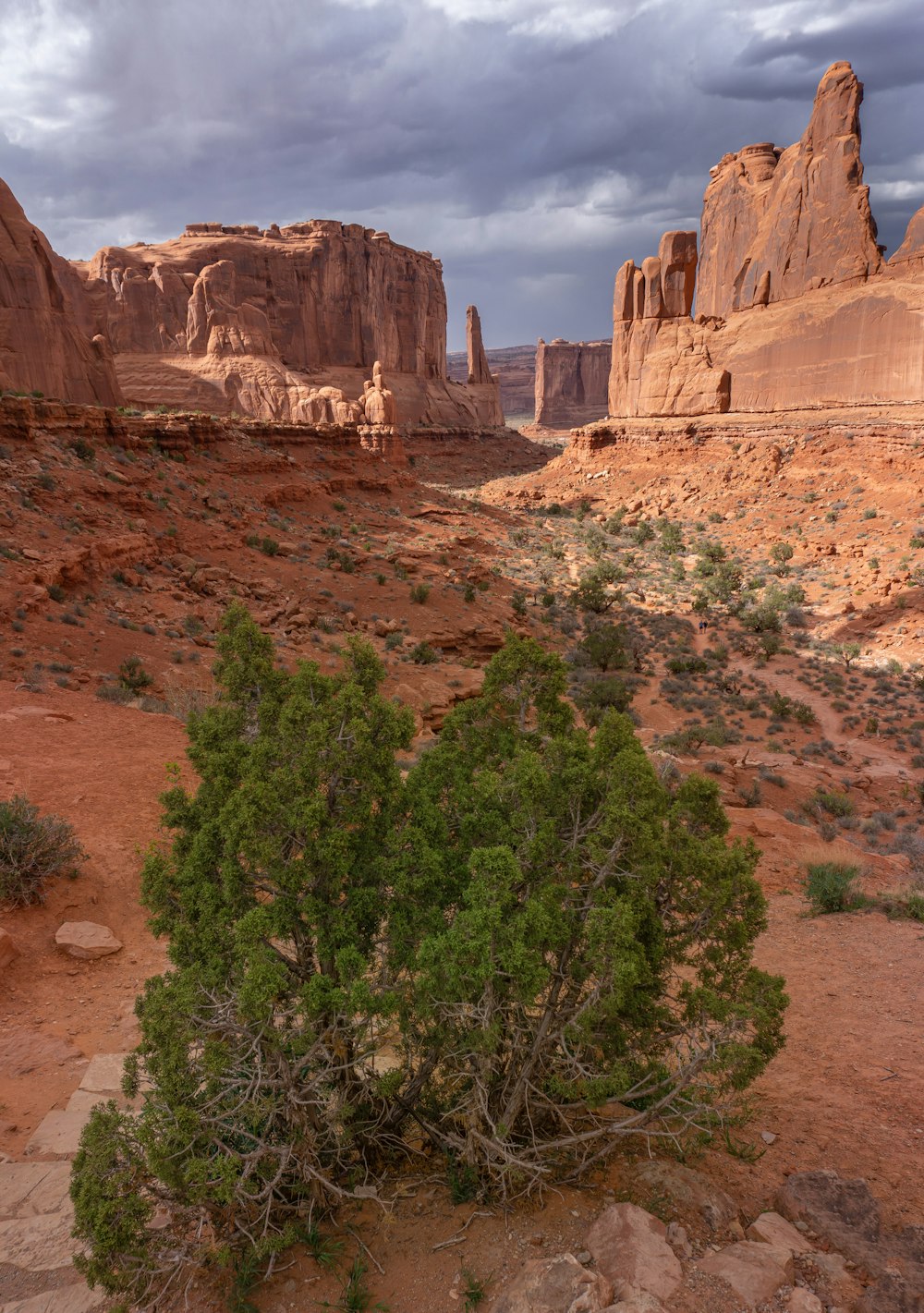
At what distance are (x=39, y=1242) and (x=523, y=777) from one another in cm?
382

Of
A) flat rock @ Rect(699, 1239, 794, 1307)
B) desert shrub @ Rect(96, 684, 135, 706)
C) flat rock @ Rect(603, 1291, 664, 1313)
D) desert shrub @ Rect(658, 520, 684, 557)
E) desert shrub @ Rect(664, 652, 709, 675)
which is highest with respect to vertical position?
desert shrub @ Rect(658, 520, 684, 557)

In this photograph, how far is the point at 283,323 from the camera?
6762 centimetres

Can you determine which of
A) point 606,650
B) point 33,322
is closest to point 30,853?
point 606,650

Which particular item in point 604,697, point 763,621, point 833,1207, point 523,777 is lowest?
point 604,697

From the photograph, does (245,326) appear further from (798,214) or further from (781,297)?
(798,214)

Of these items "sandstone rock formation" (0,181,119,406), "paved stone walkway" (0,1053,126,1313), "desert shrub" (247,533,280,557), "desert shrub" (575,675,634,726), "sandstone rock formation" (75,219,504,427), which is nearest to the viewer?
"paved stone walkway" (0,1053,126,1313)

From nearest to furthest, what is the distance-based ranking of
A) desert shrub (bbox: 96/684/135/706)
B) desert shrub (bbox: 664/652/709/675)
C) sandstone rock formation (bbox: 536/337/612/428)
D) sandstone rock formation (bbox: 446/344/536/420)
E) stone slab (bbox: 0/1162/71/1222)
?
stone slab (bbox: 0/1162/71/1222)
desert shrub (bbox: 96/684/135/706)
desert shrub (bbox: 664/652/709/675)
sandstone rock formation (bbox: 536/337/612/428)
sandstone rock formation (bbox: 446/344/536/420)

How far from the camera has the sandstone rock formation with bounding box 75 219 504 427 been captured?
176 feet

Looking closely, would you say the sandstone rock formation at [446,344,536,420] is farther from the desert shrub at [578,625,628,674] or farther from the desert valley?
the desert shrub at [578,625,628,674]

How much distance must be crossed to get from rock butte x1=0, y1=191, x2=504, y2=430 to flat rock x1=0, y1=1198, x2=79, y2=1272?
2834 centimetres

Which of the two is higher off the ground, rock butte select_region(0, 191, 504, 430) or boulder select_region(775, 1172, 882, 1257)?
rock butte select_region(0, 191, 504, 430)

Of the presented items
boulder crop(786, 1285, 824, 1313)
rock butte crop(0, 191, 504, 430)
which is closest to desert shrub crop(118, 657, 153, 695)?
boulder crop(786, 1285, 824, 1313)

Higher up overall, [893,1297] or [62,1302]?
[893,1297]

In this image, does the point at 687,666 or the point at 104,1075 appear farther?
the point at 687,666
